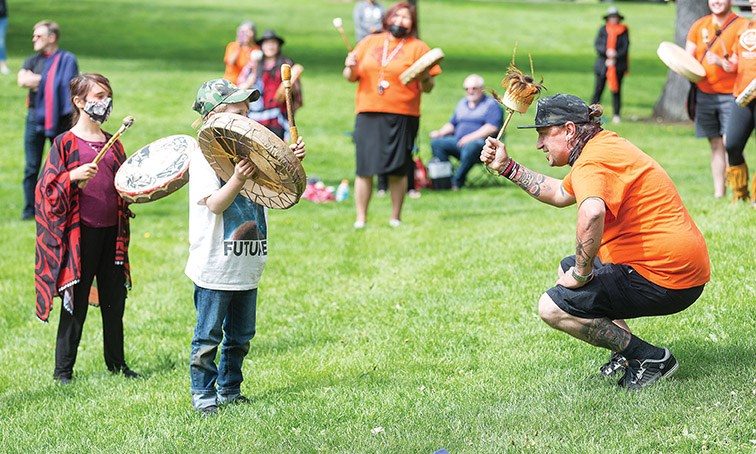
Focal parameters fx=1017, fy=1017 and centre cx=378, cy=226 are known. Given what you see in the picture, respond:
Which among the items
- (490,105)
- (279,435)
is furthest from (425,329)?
(490,105)

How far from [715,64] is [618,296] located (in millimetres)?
5536

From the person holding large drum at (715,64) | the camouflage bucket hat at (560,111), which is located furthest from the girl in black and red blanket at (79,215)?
the person holding large drum at (715,64)

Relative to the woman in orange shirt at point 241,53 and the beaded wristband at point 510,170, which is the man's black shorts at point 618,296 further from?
the woman in orange shirt at point 241,53

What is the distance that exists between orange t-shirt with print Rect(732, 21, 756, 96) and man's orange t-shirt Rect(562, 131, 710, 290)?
4443 mm

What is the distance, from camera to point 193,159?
5570mm

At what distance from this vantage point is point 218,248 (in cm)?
548

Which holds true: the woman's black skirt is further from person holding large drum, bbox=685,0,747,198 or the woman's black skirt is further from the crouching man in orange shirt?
the crouching man in orange shirt

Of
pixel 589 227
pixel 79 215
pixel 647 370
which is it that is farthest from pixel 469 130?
pixel 589 227

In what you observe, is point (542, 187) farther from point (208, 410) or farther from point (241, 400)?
point (208, 410)

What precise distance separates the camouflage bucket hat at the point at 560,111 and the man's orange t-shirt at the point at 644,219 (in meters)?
0.15

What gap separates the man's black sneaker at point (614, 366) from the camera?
5.82 metres

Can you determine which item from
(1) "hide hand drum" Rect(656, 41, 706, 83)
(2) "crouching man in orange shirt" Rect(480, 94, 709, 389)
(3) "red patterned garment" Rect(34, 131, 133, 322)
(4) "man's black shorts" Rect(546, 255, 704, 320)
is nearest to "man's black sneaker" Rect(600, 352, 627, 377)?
(2) "crouching man in orange shirt" Rect(480, 94, 709, 389)

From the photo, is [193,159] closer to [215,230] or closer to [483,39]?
[215,230]

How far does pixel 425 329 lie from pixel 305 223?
517cm
